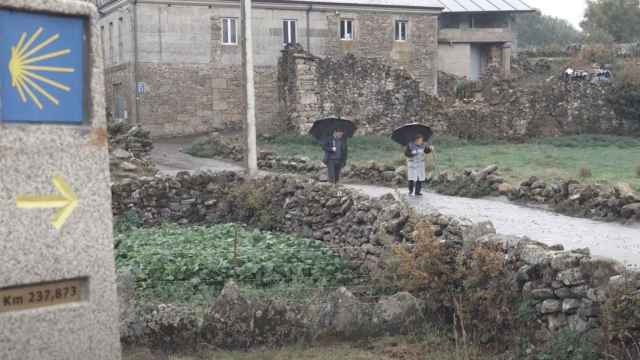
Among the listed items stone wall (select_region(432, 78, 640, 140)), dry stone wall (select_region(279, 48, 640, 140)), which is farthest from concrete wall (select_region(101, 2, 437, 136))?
stone wall (select_region(432, 78, 640, 140))

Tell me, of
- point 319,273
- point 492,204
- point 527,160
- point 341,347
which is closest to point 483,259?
point 341,347

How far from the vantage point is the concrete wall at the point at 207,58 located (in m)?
30.0

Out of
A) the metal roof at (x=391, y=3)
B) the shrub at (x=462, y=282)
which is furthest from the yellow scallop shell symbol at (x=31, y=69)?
the metal roof at (x=391, y=3)

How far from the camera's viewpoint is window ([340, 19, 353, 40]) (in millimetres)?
33719

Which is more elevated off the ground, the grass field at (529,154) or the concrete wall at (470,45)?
the concrete wall at (470,45)

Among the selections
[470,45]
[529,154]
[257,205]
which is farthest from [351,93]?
[257,205]

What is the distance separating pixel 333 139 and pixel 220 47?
1460 centimetres

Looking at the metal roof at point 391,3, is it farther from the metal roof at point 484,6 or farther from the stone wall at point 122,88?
the metal roof at point 484,6

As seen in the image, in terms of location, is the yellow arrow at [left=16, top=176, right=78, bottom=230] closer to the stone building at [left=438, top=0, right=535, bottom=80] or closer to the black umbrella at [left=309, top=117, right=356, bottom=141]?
the black umbrella at [left=309, top=117, right=356, bottom=141]

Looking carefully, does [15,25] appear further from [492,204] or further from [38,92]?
[492,204]

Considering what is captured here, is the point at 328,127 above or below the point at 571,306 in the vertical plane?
Result: above

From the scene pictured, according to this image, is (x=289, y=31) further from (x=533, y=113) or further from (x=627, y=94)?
(x=627, y=94)

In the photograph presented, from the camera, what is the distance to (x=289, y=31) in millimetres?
32562

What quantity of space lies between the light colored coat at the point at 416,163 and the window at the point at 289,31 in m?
17.2
